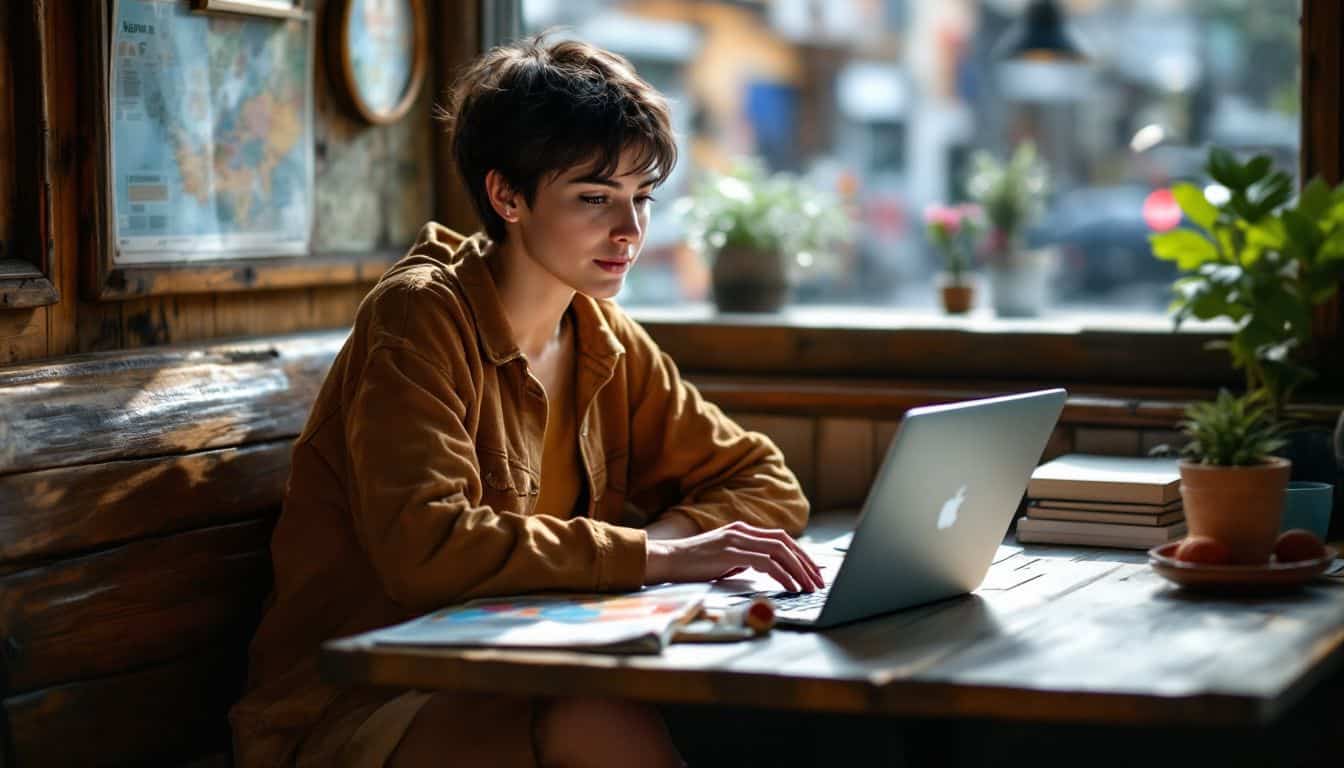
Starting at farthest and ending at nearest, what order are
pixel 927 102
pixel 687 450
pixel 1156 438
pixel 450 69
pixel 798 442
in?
1. pixel 927 102
2. pixel 450 69
3. pixel 798 442
4. pixel 1156 438
5. pixel 687 450

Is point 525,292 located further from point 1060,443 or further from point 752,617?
point 1060,443

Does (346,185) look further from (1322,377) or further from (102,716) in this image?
(1322,377)

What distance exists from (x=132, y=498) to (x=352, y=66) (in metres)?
1.11

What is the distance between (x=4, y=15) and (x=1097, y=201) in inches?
364

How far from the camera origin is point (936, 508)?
195 centimetres

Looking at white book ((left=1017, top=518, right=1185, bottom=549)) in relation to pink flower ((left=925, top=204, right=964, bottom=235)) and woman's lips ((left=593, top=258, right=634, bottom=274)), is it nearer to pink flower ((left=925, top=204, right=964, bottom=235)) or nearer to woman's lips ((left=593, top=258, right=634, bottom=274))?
woman's lips ((left=593, top=258, right=634, bottom=274))

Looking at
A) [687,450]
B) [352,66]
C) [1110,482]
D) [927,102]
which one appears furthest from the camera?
[927,102]

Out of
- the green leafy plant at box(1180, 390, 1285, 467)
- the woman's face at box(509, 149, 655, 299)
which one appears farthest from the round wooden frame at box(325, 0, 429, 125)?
the green leafy plant at box(1180, 390, 1285, 467)

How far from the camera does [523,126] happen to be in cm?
232

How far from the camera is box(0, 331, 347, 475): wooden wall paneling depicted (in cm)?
219

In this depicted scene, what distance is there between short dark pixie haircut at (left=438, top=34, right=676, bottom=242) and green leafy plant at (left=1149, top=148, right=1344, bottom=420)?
74 centimetres

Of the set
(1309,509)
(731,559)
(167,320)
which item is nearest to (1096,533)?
(1309,509)

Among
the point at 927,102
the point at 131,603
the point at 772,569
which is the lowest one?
the point at 131,603

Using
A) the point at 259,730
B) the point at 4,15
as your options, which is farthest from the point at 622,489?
the point at 4,15
